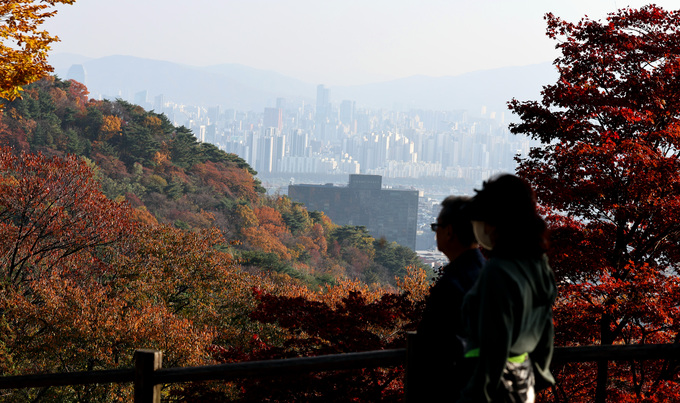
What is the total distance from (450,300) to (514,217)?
36 cm

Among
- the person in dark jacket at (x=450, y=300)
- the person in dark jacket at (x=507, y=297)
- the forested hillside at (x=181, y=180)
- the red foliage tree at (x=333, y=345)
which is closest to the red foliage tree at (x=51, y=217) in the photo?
the red foliage tree at (x=333, y=345)

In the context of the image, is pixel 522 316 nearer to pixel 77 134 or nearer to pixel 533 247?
pixel 533 247

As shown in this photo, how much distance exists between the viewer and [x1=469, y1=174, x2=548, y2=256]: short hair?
1.58 metres

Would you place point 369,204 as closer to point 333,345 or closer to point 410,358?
point 333,345

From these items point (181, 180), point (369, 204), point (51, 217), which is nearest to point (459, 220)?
point (51, 217)

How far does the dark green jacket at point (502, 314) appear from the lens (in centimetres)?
152

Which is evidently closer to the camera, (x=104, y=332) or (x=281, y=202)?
(x=104, y=332)

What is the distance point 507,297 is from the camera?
151 cm

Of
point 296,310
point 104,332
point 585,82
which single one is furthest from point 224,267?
point 585,82

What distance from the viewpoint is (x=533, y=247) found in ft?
5.22

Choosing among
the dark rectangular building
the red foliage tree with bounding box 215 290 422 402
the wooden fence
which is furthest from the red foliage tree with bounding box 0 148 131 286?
the dark rectangular building

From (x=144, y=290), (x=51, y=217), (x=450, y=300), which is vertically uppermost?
(x=450, y=300)

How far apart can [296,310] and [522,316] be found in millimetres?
4725

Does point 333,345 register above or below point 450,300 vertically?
below
